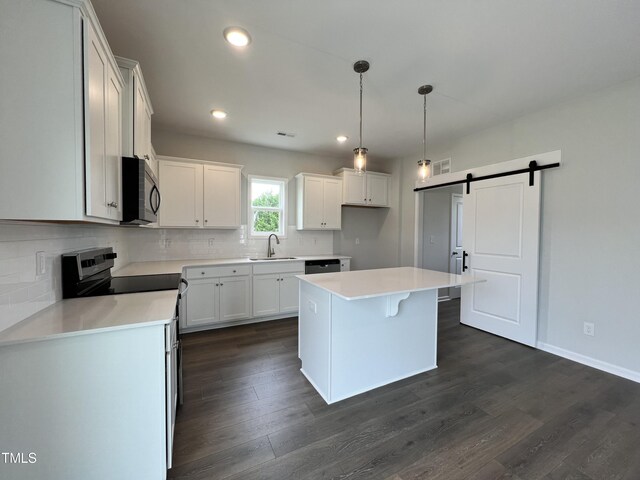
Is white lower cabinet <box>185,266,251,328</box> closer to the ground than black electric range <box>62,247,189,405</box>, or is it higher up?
closer to the ground

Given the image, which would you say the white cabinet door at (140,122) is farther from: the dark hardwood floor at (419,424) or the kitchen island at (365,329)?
the dark hardwood floor at (419,424)

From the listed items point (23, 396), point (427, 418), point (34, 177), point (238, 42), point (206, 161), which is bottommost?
point (427, 418)

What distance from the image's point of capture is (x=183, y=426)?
1793 millimetres

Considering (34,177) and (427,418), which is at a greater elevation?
(34,177)

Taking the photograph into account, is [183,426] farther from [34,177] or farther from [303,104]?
[303,104]

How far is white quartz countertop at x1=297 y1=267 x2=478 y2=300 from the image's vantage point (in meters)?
1.86

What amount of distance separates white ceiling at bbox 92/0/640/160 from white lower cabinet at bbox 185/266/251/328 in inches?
77.3

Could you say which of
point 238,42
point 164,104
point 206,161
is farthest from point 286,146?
point 238,42

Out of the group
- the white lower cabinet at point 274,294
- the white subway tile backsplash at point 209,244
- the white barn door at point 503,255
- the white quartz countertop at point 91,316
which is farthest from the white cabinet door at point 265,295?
the white barn door at point 503,255

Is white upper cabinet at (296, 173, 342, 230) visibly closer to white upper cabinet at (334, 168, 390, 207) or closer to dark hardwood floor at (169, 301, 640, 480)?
white upper cabinet at (334, 168, 390, 207)

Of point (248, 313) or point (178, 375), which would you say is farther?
point (248, 313)

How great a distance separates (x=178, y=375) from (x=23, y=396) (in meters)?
0.92

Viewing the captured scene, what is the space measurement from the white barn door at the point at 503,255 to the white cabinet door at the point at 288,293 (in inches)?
96.3

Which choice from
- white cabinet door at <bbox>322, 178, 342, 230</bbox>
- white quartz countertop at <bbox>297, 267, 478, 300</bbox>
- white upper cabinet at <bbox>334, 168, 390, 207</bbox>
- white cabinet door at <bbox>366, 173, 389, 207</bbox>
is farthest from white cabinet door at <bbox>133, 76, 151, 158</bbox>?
white cabinet door at <bbox>366, 173, 389, 207</bbox>
